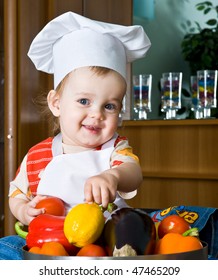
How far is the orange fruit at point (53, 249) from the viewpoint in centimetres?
82

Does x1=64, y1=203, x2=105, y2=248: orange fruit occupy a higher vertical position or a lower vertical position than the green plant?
lower

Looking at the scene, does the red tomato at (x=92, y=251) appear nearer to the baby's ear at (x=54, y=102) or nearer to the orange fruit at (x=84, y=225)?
the orange fruit at (x=84, y=225)

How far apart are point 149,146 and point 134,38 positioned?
212 cm

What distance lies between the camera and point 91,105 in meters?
1.21

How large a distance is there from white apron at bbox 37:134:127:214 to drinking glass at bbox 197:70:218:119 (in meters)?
2.04

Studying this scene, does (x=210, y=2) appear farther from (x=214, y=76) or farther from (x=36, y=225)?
(x=36, y=225)

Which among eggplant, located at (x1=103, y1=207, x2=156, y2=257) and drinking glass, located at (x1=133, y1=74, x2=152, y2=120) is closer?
eggplant, located at (x1=103, y1=207, x2=156, y2=257)

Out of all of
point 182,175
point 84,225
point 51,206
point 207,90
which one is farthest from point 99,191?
point 207,90

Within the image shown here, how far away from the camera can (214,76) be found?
329 centimetres

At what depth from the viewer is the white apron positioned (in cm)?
123

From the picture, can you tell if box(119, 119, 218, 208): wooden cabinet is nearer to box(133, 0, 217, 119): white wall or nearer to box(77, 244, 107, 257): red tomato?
box(133, 0, 217, 119): white wall

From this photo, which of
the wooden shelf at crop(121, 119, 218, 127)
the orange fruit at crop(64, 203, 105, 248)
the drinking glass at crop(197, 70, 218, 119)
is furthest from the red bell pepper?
the drinking glass at crop(197, 70, 218, 119)

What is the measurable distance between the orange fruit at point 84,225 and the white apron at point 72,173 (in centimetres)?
35

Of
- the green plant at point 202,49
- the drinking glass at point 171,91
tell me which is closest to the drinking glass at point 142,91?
the drinking glass at point 171,91
